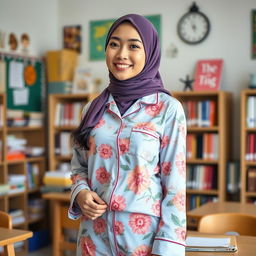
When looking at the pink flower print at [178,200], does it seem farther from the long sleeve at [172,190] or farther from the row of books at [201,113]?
the row of books at [201,113]

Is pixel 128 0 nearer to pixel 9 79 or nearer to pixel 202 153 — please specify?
pixel 9 79

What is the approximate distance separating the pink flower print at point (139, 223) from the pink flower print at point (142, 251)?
0.04m

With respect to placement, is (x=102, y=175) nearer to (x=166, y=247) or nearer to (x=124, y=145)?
(x=124, y=145)

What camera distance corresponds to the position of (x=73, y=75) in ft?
17.4

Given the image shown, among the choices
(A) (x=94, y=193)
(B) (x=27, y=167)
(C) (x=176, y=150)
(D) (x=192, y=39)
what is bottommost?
(B) (x=27, y=167)

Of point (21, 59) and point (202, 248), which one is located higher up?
point (21, 59)

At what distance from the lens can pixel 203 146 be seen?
4566 millimetres

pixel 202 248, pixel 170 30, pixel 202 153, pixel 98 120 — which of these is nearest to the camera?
pixel 98 120

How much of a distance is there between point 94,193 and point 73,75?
154 inches

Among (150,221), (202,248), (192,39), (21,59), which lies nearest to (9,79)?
(21,59)

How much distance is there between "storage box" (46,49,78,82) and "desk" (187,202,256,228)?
7.71ft

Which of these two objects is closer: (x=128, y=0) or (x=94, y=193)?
(x=94, y=193)

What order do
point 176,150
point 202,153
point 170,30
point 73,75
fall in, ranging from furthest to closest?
point 73,75
point 170,30
point 202,153
point 176,150

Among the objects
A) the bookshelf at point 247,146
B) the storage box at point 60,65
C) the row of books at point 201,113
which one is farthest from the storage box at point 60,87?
the bookshelf at point 247,146
